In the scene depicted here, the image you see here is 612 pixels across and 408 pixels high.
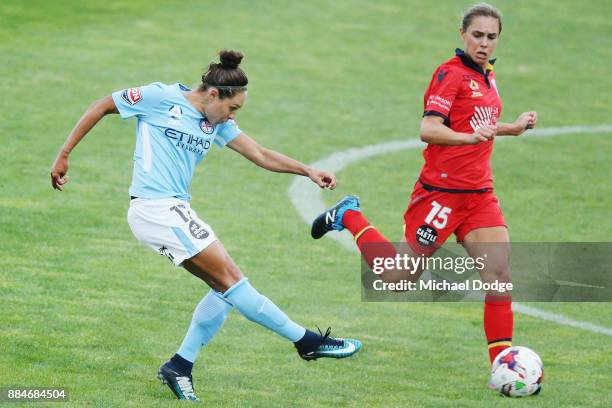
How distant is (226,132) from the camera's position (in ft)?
27.2

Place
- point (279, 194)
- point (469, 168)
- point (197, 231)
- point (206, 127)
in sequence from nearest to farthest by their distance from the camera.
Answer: point (197, 231) < point (206, 127) < point (469, 168) < point (279, 194)

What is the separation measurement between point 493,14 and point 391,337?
2.84 metres

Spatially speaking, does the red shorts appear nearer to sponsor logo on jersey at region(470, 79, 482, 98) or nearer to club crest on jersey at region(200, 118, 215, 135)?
sponsor logo on jersey at region(470, 79, 482, 98)

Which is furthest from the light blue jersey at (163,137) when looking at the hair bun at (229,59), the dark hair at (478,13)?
the dark hair at (478,13)

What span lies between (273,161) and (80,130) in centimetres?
139

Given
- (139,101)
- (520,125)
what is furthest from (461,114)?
(139,101)

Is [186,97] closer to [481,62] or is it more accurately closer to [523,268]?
[481,62]

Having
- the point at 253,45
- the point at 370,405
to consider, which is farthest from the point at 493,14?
the point at 253,45

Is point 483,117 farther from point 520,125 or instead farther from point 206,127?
point 206,127

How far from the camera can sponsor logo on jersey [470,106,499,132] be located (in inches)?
339

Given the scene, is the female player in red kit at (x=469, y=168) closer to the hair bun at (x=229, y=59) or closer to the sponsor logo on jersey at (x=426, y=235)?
the sponsor logo on jersey at (x=426, y=235)

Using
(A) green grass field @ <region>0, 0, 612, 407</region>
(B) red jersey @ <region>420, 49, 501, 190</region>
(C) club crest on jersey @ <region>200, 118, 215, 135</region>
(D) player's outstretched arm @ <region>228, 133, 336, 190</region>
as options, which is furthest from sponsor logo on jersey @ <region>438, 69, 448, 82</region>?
(A) green grass field @ <region>0, 0, 612, 407</region>

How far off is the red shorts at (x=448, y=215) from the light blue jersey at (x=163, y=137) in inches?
70.8

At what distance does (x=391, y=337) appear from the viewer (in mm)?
9938
